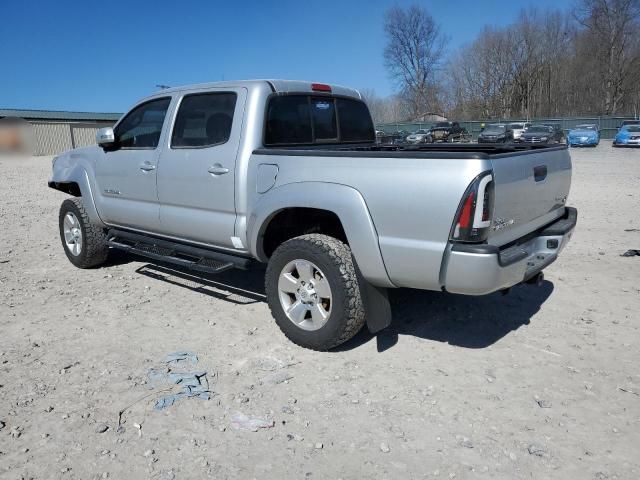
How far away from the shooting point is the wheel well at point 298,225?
13.3ft

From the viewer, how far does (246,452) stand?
9.27 ft

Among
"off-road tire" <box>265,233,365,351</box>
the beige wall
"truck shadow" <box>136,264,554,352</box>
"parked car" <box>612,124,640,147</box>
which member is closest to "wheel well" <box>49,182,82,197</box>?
"truck shadow" <box>136,264,554,352</box>

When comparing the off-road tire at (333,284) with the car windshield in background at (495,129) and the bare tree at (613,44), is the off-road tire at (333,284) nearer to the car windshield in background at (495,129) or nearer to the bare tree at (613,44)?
the car windshield in background at (495,129)

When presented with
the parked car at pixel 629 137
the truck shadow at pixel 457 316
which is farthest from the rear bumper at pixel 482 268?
the parked car at pixel 629 137

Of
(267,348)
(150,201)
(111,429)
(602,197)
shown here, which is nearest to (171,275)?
(150,201)

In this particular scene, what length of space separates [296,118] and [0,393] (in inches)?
117

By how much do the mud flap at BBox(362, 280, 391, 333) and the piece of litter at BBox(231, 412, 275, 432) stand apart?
993mm

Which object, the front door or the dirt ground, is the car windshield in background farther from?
the front door

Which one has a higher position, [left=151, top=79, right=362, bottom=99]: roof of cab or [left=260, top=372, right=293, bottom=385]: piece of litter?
[left=151, top=79, right=362, bottom=99]: roof of cab

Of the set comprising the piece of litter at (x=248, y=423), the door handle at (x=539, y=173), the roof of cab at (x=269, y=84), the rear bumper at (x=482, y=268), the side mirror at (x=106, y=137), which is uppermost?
the roof of cab at (x=269, y=84)

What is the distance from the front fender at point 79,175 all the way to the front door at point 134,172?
148 millimetres

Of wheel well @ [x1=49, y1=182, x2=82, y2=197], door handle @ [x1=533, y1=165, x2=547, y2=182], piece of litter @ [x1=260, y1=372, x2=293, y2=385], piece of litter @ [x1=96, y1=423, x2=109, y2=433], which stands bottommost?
piece of litter @ [x1=260, y1=372, x2=293, y2=385]

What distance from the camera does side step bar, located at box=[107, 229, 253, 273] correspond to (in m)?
4.43

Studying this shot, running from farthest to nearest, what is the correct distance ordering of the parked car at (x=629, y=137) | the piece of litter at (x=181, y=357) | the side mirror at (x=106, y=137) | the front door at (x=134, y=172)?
the parked car at (x=629, y=137)
the side mirror at (x=106, y=137)
the front door at (x=134, y=172)
the piece of litter at (x=181, y=357)
